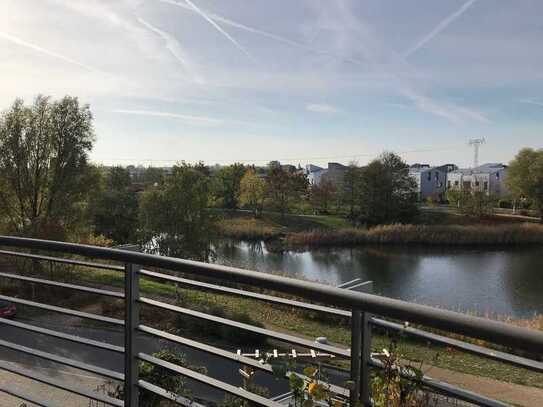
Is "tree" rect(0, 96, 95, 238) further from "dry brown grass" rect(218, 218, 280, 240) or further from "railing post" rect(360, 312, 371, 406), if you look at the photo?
"railing post" rect(360, 312, 371, 406)

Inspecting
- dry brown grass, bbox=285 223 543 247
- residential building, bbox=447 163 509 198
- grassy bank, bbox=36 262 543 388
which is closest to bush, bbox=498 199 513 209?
residential building, bbox=447 163 509 198

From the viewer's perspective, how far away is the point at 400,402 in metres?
1.39

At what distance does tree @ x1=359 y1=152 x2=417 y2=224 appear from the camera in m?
44.4

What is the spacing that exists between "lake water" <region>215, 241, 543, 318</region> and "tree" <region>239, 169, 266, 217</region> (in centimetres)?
1208

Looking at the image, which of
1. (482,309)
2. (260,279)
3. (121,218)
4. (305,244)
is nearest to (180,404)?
(260,279)

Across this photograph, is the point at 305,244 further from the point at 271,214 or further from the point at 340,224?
the point at 271,214

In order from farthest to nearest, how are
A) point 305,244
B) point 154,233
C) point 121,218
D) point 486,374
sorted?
1. point 305,244
2. point 121,218
3. point 154,233
4. point 486,374

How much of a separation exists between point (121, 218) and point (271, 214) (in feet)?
65.6

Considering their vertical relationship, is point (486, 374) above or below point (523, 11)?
below

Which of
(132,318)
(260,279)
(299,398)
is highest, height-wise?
(260,279)

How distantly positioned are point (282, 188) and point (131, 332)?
161 ft

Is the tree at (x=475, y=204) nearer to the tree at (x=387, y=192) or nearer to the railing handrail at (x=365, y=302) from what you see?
the tree at (x=387, y=192)

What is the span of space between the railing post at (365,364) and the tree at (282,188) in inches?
1901

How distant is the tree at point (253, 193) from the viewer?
164 feet
